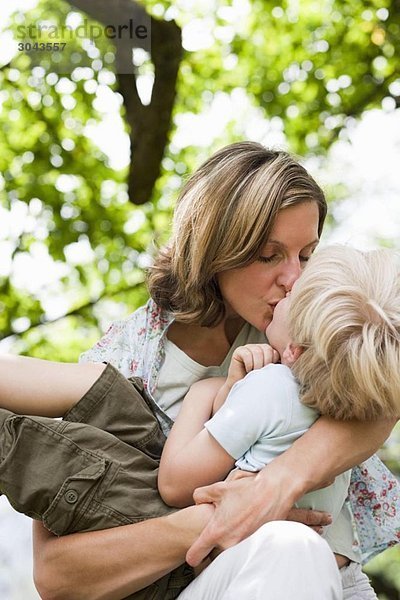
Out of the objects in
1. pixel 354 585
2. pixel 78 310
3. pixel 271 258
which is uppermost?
pixel 271 258

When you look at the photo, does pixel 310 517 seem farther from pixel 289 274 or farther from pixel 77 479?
pixel 289 274

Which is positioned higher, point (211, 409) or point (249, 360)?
point (249, 360)

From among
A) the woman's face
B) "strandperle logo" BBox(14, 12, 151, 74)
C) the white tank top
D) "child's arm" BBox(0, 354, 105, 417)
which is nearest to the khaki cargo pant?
"child's arm" BBox(0, 354, 105, 417)

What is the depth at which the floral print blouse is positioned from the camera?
267 centimetres

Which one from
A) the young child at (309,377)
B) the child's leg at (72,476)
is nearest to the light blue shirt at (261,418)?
the young child at (309,377)

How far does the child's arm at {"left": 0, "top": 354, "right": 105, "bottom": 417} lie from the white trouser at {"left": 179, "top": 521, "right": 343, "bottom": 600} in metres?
0.58

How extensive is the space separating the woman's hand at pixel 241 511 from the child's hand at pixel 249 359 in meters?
0.24

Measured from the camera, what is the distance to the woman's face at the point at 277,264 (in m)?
2.56

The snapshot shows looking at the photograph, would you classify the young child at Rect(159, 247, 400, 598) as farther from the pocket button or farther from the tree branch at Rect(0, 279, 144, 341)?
the tree branch at Rect(0, 279, 144, 341)

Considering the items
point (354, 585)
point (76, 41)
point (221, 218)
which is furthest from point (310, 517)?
point (76, 41)

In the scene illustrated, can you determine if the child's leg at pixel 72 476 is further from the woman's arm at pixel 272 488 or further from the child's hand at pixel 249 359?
the child's hand at pixel 249 359

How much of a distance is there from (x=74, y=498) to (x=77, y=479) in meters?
0.04

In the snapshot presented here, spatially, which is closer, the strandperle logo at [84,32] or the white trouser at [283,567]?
the white trouser at [283,567]

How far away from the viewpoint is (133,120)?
6.86 metres
